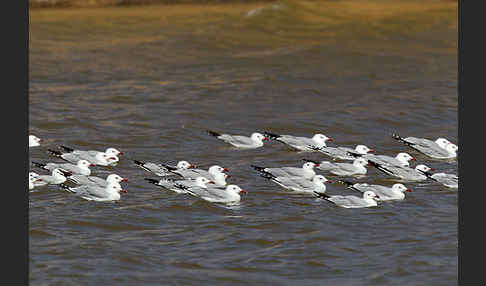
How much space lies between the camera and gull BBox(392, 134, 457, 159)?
49.8ft

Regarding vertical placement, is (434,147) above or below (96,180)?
above

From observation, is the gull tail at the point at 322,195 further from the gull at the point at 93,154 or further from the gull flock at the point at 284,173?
the gull at the point at 93,154

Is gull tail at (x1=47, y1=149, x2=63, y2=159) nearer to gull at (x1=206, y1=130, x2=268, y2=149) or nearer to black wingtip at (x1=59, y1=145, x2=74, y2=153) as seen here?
black wingtip at (x1=59, y1=145, x2=74, y2=153)

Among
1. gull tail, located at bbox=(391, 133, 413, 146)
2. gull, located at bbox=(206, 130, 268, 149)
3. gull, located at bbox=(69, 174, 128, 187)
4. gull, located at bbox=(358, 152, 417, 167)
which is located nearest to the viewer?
gull, located at bbox=(69, 174, 128, 187)

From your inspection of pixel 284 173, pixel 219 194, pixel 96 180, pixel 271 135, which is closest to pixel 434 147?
pixel 271 135

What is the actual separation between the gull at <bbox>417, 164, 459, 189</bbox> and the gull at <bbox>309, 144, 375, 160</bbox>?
1124 millimetres

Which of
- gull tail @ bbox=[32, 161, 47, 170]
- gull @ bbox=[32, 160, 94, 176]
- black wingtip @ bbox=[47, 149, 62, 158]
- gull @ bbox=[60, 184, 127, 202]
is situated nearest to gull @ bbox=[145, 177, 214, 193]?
gull @ bbox=[60, 184, 127, 202]

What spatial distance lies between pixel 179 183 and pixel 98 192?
1087mm

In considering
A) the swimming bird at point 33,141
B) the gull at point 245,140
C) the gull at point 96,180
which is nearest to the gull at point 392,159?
the gull at point 245,140

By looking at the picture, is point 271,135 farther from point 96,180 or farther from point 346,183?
point 96,180

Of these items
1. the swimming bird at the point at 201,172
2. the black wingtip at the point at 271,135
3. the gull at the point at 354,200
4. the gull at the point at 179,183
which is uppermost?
the black wingtip at the point at 271,135

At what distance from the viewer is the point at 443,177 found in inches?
531

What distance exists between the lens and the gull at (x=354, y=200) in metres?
12.4

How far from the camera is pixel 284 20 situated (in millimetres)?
24500
